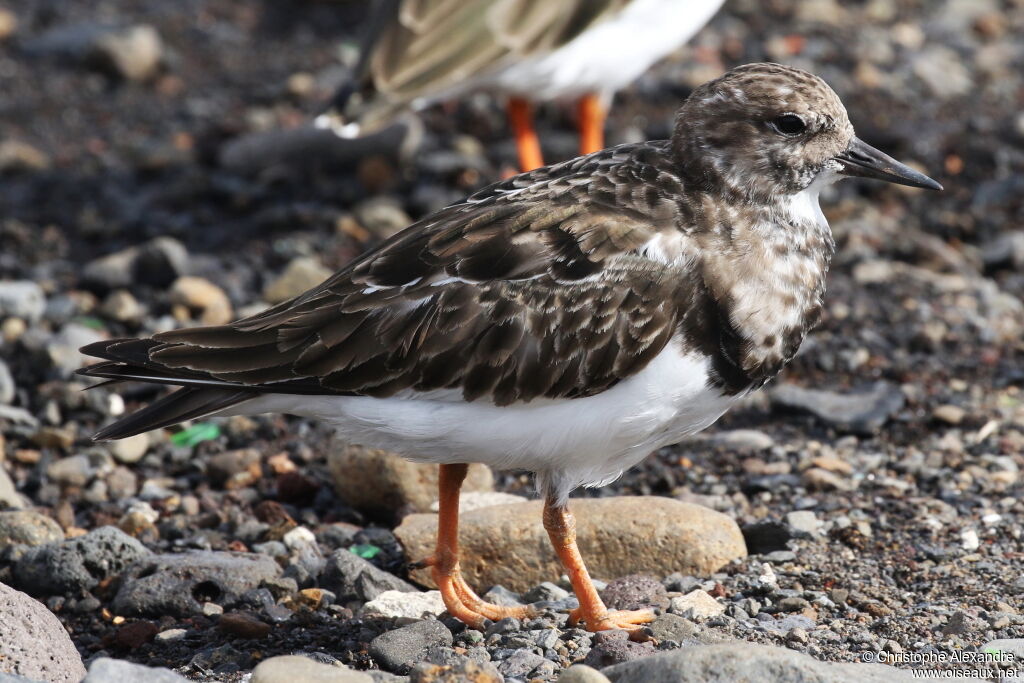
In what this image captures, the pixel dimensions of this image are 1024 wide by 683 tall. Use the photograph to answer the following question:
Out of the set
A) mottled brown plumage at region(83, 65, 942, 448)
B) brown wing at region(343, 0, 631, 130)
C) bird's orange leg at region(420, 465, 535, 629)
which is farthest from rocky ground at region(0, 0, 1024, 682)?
brown wing at region(343, 0, 631, 130)

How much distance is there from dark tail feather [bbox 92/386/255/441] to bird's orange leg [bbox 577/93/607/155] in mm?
4011

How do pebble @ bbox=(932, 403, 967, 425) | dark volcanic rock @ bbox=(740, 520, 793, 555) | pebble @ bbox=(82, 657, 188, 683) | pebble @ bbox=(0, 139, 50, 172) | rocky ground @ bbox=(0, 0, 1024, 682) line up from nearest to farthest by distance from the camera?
pebble @ bbox=(82, 657, 188, 683) < rocky ground @ bbox=(0, 0, 1024, 682) < dark volcanic rock @ bbox=(740, 520, 793, 555) < pebble @ bbox=(932, 403, 967, 425) < pebble @ bbox=(0, 139, 50, 172)

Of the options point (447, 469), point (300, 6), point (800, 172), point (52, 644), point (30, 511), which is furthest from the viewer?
point (300, 6)

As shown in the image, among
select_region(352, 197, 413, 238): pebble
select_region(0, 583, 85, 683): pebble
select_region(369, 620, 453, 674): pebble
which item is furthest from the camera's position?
select_region(352, 197, 413, 238): pebble

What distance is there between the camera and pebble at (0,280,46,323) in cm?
714

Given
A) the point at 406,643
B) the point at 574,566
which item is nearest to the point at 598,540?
the point at 574,566

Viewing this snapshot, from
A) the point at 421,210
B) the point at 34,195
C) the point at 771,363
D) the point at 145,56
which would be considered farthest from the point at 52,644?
the point at 145,56

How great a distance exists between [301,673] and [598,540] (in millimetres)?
1483

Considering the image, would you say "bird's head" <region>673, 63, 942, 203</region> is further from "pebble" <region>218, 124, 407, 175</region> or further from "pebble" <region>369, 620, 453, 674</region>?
"pebble" <region>218, 124, 407, 175</region>

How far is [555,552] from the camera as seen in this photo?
4.82 m

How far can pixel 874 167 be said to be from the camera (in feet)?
15.0

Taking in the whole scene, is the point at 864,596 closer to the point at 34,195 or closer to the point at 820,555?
the point at 820,555

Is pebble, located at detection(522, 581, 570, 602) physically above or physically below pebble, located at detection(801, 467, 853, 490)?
below

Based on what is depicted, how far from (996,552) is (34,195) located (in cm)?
624
